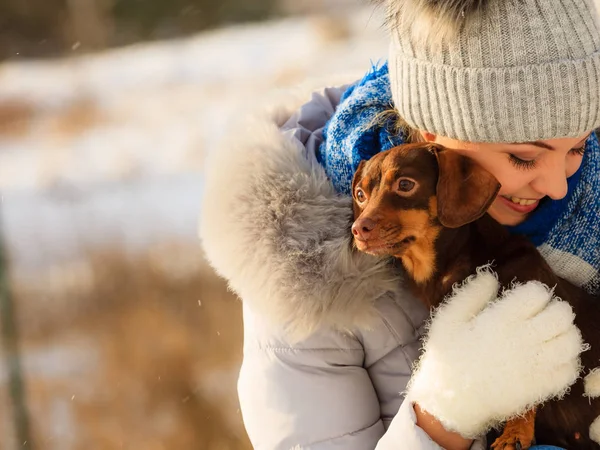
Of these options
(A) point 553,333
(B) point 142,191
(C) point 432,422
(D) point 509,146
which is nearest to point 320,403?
(C) point 432,422

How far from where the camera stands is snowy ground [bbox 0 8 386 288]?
468 centimetres

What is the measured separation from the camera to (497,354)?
4.05 feet

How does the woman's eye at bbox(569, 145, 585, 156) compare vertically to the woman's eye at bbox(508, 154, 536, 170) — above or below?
below

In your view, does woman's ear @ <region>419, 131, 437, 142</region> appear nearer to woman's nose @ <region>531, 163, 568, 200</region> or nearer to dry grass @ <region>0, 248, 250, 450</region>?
woman's nose @ <region>531, 163, 568, 200</region>

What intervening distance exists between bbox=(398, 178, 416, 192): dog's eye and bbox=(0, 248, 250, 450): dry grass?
8.75 feet

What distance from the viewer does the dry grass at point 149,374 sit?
3.73 meters

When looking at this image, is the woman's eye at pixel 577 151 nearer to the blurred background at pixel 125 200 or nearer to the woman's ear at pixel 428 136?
the woman's ear at pixel 428 136

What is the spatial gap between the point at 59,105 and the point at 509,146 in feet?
16.2

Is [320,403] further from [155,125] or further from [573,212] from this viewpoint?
[155,125]

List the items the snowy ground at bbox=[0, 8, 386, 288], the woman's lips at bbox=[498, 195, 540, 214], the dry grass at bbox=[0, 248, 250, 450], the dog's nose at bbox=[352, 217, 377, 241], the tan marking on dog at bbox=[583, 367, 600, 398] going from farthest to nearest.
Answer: the snowy ground at bbox=[0, 8, 386, 288] < the dry grass at bbox=[0, 248, 250, 450] < the woman's lips at bbox=[498, 195, 540, 214] < the tan marking on dog at bbox=[583, 367, 600, 398] < the dog's nose at bbox=[352, 217, 377, 241]

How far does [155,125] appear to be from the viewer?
18.5 ft

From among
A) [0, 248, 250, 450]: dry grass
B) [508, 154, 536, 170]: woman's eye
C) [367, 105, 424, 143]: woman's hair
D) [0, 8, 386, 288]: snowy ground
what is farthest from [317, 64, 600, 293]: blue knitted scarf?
[0, 8, 386, 288]: snowy ground

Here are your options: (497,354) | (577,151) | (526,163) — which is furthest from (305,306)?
(577,151)

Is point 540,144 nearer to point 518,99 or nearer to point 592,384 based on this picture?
point 518,99
